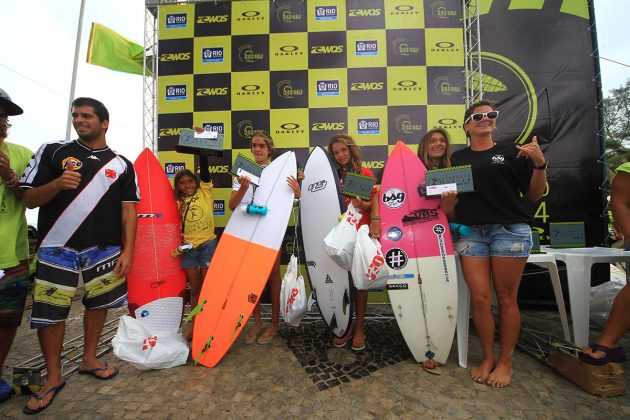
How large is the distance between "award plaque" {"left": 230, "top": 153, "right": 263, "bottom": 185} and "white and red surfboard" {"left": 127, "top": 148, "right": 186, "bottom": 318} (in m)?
0.84

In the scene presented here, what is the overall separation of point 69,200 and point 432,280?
2.54m

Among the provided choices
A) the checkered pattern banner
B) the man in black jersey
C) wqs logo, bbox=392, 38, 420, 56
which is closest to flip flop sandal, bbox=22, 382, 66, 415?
the man in black jersey

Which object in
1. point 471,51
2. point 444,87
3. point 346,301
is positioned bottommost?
point 346,301

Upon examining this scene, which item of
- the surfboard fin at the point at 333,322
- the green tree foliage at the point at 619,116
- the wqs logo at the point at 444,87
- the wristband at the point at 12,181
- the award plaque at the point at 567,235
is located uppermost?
the green tree foliage at the point at 619,116

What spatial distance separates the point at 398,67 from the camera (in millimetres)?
3516

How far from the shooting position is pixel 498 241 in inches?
69.9

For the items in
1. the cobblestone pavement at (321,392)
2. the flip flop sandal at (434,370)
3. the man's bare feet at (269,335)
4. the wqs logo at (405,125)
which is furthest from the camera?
the wqs logo at (405,125)

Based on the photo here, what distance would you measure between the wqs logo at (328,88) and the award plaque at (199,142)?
1.81 meters

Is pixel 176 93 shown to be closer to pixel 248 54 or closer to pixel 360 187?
pixel 248 54

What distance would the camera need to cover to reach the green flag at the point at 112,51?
4098mm

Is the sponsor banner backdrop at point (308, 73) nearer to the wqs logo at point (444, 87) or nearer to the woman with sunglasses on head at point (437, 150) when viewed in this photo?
the wqs logo at point (444, 87)

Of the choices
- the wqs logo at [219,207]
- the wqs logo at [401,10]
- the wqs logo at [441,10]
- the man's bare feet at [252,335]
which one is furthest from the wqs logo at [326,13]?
the man's bare feet at [252,335]

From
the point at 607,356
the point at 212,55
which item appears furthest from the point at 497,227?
the point at 212,55

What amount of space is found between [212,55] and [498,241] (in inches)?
152
